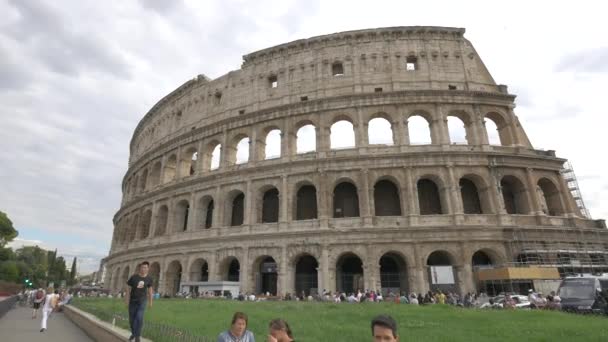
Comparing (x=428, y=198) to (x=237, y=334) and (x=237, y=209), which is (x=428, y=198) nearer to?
(x=237, y=209)

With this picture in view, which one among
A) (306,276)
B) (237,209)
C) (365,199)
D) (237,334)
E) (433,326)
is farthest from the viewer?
(237,209)

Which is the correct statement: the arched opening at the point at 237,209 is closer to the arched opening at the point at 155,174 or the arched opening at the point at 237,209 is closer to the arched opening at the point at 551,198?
the arched opening at the point at 155,174

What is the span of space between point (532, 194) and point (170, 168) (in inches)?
1126

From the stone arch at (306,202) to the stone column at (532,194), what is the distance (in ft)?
45.0

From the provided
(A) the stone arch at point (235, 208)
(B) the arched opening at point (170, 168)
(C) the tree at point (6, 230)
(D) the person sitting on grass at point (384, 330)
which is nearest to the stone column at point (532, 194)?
(A) the stone arch at point (235, 208)

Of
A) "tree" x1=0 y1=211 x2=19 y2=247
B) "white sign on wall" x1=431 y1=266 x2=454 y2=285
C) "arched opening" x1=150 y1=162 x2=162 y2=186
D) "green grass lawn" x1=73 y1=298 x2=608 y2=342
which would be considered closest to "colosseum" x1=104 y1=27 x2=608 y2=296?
"white sign on wall" x1=431 y1=266 x2=454 y2=285

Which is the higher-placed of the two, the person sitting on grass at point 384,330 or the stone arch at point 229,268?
the stone arch at point 229,268

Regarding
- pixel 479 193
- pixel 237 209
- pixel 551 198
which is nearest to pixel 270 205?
pixel 237 209

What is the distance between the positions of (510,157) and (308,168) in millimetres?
13152

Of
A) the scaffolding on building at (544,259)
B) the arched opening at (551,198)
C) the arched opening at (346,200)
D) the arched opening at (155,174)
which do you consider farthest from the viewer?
the arched opening at (155,174)

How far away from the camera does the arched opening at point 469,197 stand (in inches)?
917

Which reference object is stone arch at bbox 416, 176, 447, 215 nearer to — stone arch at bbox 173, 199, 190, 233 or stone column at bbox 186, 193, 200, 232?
stone column at bbox 186, 193, 200, 232

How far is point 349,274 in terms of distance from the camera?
22547 millimetres

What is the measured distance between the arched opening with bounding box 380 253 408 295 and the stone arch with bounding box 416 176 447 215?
11.5 ft
